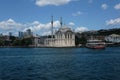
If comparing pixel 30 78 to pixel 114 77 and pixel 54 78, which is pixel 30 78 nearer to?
pixel 54 78

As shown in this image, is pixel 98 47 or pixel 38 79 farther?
pixel 98 47

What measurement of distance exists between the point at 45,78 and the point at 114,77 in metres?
6.75

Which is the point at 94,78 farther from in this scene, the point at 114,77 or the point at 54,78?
the point at 54,78

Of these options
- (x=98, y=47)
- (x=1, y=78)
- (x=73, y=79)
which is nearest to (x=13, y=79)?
(x=1, y=78)

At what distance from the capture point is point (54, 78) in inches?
1180

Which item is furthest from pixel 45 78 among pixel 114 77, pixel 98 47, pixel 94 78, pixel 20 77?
pixel 98 47

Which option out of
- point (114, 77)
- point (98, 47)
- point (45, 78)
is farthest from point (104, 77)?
point (98, 47)

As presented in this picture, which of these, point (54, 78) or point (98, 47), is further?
point (98, 47)

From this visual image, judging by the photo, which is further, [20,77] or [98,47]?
[98,47]

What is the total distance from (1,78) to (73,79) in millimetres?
7126

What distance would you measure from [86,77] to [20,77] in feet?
21.9

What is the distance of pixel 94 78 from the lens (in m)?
29.8

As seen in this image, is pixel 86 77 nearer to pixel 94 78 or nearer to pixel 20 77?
pixel 94 78

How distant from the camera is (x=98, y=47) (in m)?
146
